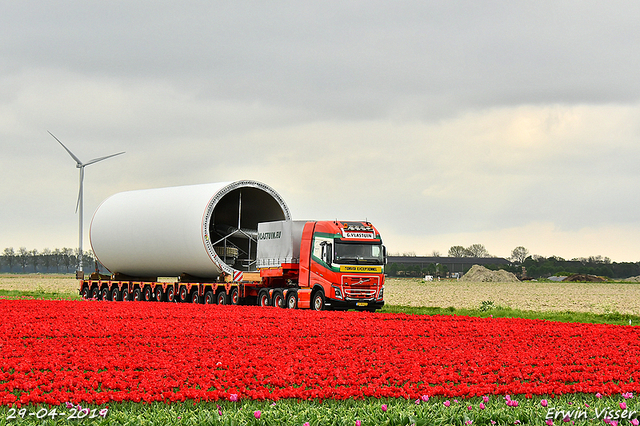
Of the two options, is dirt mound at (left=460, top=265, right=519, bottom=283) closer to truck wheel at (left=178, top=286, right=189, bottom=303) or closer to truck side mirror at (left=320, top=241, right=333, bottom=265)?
truck wheel at (left=178, top=286, right=189, bottom=303)

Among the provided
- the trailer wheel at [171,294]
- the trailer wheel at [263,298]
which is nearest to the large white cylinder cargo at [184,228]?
the trailer wheel at [171,294]

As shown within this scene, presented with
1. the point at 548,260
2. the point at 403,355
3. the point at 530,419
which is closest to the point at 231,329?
the point at 403,355

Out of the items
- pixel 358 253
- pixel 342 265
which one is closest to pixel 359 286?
pixel 342 265

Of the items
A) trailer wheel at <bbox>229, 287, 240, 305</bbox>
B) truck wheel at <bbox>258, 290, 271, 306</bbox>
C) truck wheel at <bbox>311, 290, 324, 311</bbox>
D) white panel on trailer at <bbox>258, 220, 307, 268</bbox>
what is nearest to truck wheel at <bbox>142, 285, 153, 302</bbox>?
trailer wheel at <bbox>229, 287, 240, 305</bbox>

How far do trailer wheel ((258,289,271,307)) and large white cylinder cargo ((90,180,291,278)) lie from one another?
1.84 m

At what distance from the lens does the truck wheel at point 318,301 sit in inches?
1107

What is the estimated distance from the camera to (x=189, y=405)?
358 inches

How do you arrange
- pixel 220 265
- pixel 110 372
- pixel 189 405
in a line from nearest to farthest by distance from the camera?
pixel 189 405, pixel 110 372, pixel 220 265

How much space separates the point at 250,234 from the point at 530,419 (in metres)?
27.7

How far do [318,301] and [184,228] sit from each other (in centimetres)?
791

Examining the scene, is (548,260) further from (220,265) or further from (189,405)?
(189,405)

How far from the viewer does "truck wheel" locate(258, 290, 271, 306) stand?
31.1 m

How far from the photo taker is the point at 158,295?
120ft

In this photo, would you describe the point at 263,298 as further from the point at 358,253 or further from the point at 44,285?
the point at 44,285
